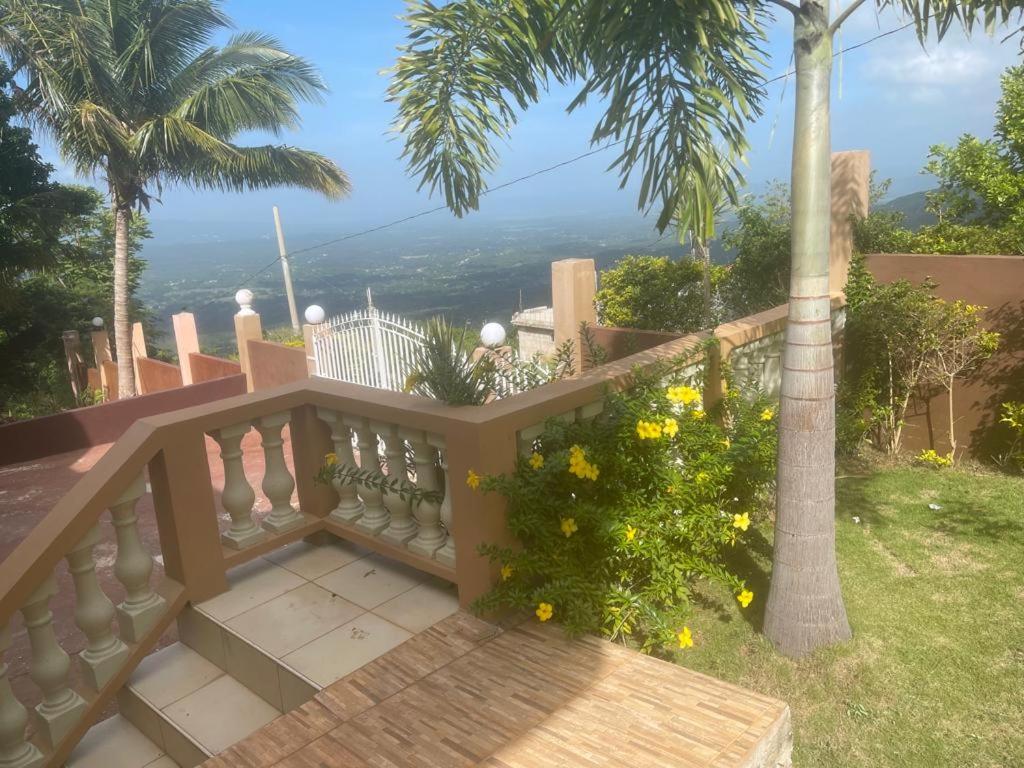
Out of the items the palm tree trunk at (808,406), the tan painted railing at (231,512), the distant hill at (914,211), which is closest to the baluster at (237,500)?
the tan painted railing at (231,512)

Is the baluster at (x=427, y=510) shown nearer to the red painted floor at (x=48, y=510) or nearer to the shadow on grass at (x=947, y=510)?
the red painted floor at (x=48, y=510)

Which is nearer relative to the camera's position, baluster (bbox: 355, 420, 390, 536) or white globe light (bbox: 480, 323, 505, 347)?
baluster (bbox: 355, 420, 390, 536)

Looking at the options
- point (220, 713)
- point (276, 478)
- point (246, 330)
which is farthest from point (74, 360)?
point (220, 713)

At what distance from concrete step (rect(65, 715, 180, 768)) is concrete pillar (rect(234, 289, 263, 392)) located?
9.55m

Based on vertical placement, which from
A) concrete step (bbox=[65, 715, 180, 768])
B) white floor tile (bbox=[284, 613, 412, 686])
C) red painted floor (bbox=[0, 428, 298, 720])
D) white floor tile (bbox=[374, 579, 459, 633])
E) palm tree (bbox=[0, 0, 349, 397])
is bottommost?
red painted floor (bbox=[0, 428, 298, 720])

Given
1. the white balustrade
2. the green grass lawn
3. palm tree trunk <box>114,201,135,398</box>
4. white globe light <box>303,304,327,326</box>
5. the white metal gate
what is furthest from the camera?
palm tree trunk <box>114,201,135,398</box>

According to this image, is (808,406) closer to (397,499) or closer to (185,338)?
(397,499)

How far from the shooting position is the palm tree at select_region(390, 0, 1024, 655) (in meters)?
2.94

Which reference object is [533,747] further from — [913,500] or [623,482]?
[913,500]

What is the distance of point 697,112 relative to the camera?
360 cm

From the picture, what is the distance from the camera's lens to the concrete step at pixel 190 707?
2752 mm

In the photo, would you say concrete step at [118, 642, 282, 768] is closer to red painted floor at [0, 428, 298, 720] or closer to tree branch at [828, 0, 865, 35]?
red painted floor at [0, 428, 298, 720]

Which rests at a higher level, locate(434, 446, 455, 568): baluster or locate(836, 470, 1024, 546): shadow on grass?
locate(434, 446, 455, 568): baluster

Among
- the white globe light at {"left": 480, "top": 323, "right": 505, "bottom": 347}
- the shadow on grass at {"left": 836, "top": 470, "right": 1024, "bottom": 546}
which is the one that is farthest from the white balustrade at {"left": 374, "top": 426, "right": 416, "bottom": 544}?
the white globe light at {"left": 480, "top": 323, "right": 505, "bottom": 347}
